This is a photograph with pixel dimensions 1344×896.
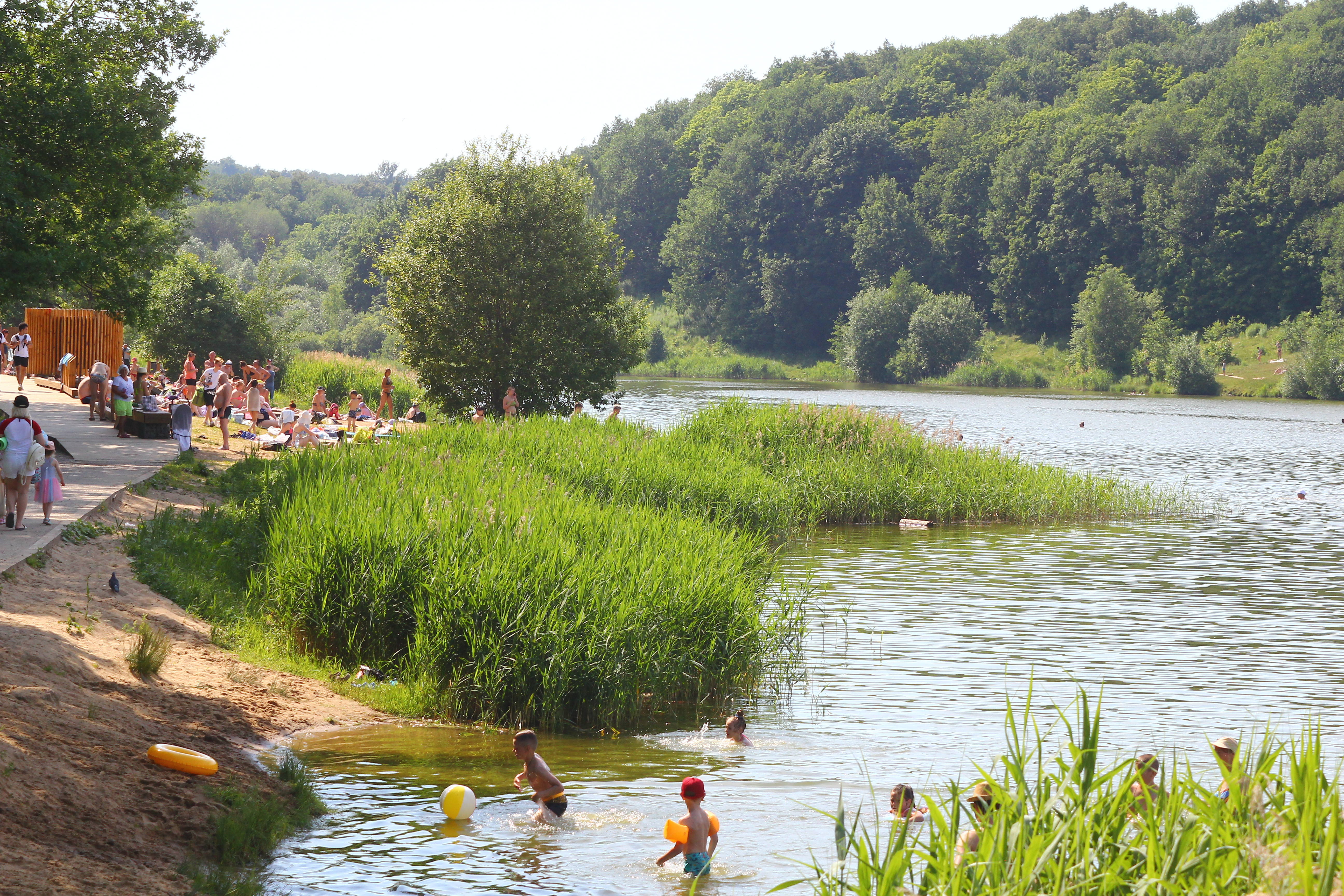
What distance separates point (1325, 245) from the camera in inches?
3590

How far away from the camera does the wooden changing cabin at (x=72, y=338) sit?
3778 cm

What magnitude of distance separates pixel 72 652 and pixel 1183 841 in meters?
9.39

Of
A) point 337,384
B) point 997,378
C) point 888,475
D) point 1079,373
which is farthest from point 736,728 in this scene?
point 1079,373

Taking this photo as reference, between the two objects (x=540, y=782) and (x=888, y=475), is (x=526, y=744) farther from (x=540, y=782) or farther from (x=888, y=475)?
(x=888, y=475)

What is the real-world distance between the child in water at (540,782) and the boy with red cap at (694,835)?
115 cm

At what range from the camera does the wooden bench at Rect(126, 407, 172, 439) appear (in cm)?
2666

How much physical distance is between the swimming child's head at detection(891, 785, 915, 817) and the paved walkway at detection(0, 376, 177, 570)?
9.69 metres

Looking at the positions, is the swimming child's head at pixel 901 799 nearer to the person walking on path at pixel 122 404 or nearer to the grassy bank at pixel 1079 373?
→ the person walking on path at pixel 122 404

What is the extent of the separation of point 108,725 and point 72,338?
106 ft

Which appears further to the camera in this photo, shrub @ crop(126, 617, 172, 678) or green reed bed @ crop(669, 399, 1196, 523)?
green reed bed @ crop(669, 399, 1196, 523)

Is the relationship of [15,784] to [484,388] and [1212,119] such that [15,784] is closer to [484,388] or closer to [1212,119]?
[484,388]

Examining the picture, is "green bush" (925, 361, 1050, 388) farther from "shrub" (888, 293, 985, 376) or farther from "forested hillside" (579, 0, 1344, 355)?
"forested hillside" (579, 0, 1344, 355)

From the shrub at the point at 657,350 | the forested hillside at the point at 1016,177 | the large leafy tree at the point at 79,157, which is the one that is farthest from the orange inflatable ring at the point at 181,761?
the shrub at the point at 657,350

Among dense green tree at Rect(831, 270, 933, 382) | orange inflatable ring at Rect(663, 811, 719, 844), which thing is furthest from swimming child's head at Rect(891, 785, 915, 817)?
dense green tree at Rect(831, 270, 933, 382)
